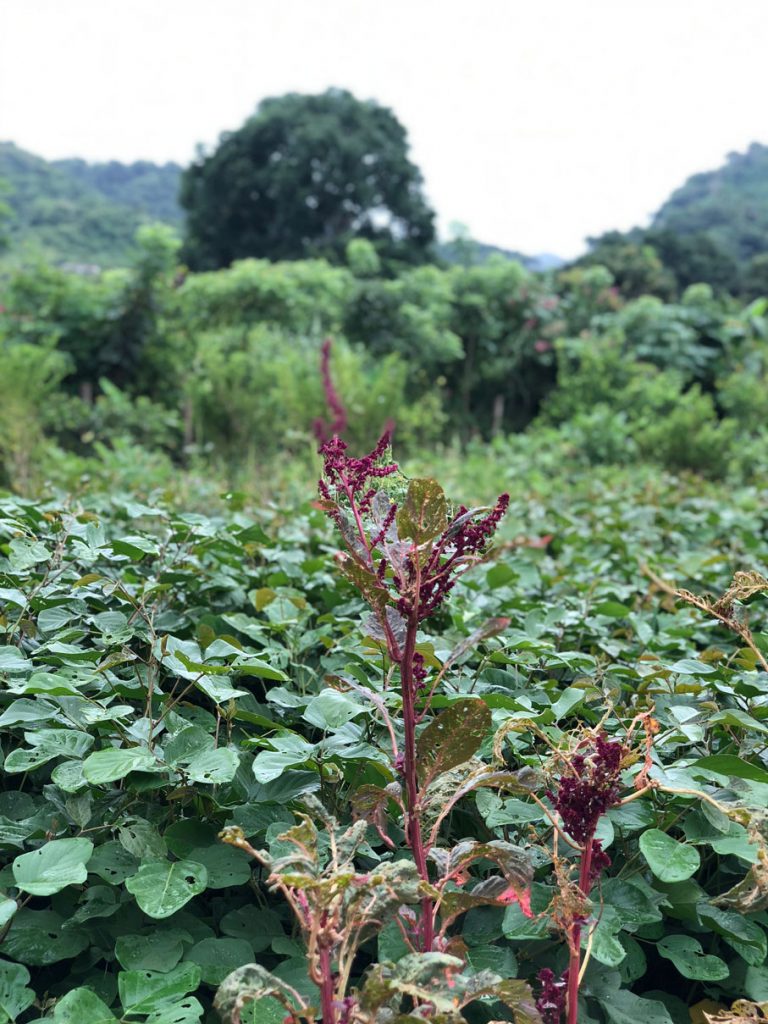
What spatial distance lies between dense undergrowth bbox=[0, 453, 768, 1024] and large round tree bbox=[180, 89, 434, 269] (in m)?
23.7

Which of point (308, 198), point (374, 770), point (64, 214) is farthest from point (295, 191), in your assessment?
point (374, 770)

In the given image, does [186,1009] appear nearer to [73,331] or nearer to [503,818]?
[503,818]

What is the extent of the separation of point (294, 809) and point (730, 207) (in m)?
39.7

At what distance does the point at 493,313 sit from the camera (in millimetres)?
13328

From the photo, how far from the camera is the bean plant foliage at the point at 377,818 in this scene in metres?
0.75

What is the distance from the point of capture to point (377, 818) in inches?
33.3

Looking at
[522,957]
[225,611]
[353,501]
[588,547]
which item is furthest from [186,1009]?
[588,547]

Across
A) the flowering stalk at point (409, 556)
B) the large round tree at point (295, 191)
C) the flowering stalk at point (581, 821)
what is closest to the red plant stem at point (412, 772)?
the flowering stalk at point (409, 556)

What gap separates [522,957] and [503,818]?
0.49 ft

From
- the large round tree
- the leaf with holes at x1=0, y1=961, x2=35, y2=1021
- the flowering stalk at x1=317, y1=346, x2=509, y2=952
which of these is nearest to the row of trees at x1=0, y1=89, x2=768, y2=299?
the large round tree

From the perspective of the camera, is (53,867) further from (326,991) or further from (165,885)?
(326,991)

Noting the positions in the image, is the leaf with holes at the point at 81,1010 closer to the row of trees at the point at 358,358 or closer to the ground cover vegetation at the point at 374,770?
the ground cover vegetation at the point at 374,770

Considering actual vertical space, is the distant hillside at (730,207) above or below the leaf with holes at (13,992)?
above

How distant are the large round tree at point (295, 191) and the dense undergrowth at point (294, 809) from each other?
23.7 m
